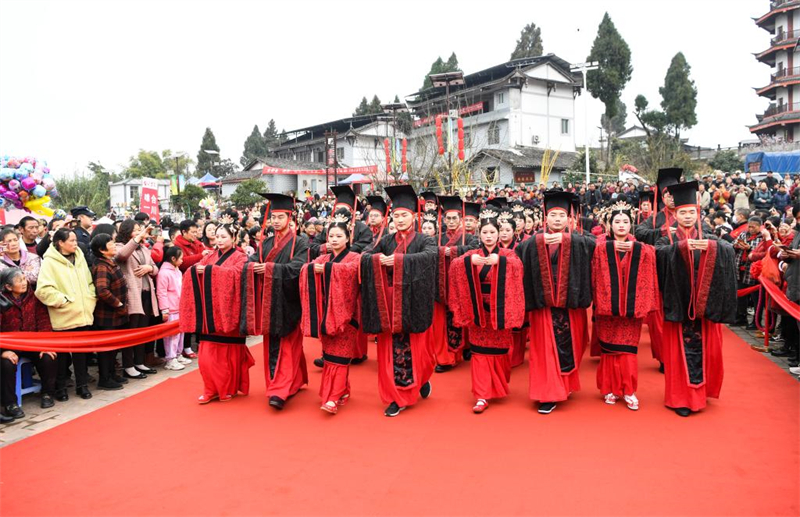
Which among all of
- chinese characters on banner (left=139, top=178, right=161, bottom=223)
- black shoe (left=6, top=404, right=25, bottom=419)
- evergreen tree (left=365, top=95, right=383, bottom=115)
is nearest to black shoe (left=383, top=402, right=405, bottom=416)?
black shoe (left=6, top=404, right=25, bottom=419)

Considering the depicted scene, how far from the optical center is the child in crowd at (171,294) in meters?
6.84

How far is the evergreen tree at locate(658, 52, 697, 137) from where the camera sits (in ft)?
123

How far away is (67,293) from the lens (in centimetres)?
553

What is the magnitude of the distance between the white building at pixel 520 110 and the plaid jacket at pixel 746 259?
2286 cm

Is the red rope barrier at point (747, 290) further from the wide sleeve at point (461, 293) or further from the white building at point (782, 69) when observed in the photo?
the white building at point (782, 69)

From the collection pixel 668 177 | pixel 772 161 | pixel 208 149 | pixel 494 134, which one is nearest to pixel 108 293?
pixel 668 177

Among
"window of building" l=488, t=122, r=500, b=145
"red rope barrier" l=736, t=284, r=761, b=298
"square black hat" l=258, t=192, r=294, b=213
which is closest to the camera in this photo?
"square black hat" l=258, t=192, r=294, b=213

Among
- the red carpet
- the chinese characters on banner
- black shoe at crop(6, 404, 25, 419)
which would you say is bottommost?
the red carpet

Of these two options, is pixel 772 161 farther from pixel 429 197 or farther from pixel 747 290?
pixel 429 197

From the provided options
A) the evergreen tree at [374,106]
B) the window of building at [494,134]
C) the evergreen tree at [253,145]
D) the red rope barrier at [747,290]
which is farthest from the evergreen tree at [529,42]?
the red rope barrier at [747,290]

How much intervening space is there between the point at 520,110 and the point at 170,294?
3033 centimetres

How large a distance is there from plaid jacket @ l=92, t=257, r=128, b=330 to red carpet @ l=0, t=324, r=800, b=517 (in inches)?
38.5

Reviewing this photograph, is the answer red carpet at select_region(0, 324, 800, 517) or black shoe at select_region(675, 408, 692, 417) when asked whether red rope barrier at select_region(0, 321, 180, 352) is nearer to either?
red carpet at select_region(0, 324, 800, 517)

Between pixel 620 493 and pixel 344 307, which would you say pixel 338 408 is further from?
pixel 620 493
